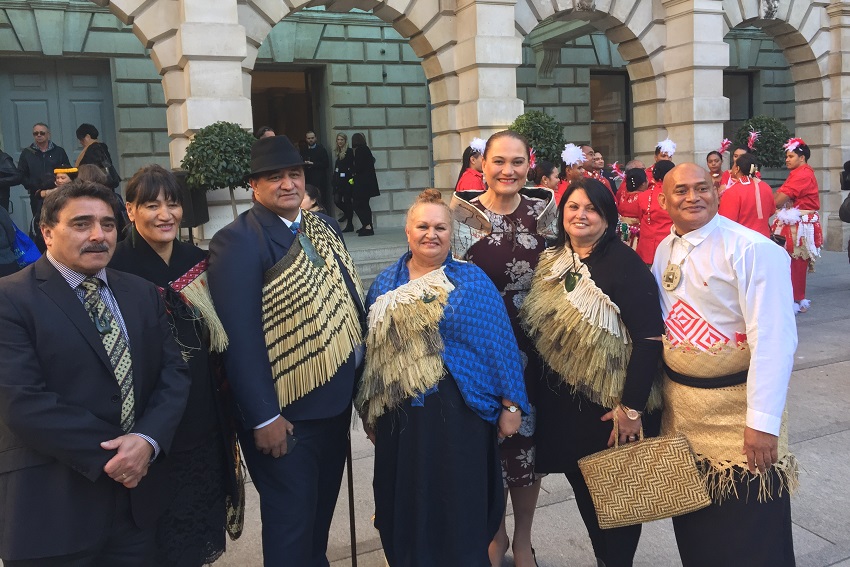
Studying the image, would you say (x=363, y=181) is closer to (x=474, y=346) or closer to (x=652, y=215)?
(x=652, y=215)

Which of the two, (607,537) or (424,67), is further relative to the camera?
(424,67)

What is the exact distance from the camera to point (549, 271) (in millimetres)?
3191

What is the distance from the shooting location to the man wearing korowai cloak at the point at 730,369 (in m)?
2.51

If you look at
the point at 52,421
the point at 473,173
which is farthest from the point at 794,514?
the point at 473,173

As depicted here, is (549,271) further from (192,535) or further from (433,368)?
(192,535)

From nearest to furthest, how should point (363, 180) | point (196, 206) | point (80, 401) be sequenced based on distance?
1. point (80, 401)
2. point (196, 206)
3. point (363, 180)

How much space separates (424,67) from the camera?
39.5 ft

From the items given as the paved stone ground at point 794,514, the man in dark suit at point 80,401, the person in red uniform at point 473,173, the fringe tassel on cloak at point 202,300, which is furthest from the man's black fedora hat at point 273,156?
the person in red uniform at point 473,173

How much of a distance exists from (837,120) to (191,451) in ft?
51.7

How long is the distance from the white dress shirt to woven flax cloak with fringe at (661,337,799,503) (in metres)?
0.06

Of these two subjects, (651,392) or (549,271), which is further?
(549,271)

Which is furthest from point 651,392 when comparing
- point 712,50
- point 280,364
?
point 712,50

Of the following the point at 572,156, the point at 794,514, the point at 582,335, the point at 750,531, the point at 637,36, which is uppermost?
the point at 637,36

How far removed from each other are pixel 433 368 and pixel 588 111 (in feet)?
49.4
